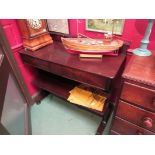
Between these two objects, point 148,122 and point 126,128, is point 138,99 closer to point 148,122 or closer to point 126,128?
point 148,122

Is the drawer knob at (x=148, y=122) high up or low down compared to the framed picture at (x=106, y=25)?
down

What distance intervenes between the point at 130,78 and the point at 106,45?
0.35 metres

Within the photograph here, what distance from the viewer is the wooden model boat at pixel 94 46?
3.07ft

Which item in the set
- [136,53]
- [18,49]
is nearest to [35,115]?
[18,49]

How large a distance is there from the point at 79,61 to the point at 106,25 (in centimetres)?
35

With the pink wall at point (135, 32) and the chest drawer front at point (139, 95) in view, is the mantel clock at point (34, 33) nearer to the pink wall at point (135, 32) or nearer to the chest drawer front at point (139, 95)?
the pink wall at point (135, 32)

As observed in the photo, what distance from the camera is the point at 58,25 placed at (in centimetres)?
122

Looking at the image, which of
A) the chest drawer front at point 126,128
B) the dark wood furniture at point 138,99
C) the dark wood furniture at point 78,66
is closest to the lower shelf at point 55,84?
the dark wood furniture at point 78,66

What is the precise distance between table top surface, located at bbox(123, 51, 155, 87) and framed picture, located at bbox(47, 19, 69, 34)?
66cm

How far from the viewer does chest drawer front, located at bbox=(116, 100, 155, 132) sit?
73 centimetres

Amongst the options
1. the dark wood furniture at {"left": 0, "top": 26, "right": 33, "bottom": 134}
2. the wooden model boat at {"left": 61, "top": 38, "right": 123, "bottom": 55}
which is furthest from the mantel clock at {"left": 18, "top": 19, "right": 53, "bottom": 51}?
the wooden model boat at {"left": 61, "top": 38, "right": 123, "bottom": 55}

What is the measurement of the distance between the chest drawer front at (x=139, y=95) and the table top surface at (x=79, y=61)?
0.13m

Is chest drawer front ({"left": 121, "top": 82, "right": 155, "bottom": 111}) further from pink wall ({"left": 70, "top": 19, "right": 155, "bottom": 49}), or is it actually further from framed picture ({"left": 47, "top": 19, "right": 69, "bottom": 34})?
framed picture ({"left": 47, "top": 19, "right": 69, "bottom": 34})
